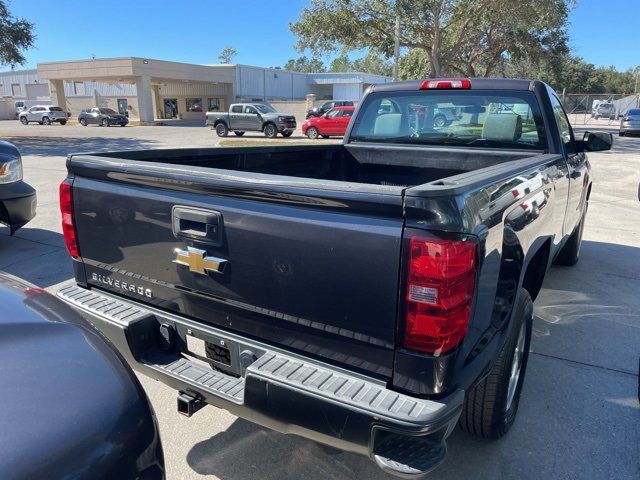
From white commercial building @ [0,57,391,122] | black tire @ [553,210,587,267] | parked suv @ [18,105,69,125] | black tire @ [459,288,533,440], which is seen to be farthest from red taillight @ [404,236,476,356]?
parked suv @ [18,105,69,125]

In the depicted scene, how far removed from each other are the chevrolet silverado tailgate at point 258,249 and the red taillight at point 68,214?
86 mm

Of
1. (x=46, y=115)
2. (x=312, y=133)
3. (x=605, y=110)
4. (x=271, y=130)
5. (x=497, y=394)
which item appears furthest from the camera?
(x=605, y=110)

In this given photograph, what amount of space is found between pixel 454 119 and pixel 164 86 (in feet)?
184

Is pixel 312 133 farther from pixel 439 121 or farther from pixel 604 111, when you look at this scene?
pixel 604 111

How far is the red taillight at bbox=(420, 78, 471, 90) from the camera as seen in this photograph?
4.13 m

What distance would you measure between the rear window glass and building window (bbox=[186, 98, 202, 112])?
52.7 m

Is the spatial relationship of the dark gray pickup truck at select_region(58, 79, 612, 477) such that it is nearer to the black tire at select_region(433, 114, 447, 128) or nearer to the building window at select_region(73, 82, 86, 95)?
the black tire at select_region(433, 114, 447, 128)

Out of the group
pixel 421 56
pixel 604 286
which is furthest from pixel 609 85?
pixel 604 286

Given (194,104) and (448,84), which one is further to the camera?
(194,104)

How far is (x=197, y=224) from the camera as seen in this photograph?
218 centimetres

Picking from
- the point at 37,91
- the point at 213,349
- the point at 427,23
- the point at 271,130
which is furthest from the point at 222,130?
the point at 37,91

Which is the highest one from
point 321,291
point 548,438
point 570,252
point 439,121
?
point 439,121

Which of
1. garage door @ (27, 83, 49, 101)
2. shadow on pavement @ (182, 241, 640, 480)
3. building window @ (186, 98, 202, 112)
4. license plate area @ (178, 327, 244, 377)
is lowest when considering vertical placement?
shadow on pavement @ (182, 241, 640, 480)

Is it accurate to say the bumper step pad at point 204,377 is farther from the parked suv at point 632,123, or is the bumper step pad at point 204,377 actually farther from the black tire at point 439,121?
the parked suv at point 632,123
